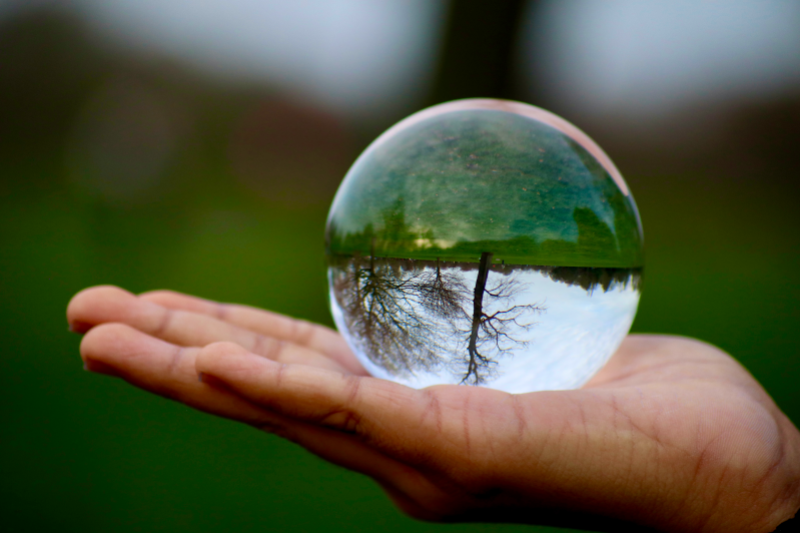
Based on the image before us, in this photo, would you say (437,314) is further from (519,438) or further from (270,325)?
(270,325)

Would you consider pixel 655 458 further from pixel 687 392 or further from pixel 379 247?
pixel 379 247

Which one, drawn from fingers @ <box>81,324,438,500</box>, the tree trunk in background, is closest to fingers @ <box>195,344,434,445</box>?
fingers @ <box>81,324,438,500</box>

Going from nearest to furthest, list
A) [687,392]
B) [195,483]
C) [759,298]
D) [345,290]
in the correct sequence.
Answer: [687,392], [345,290], [195,483], [759,298]

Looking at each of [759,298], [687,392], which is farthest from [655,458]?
[759,298]

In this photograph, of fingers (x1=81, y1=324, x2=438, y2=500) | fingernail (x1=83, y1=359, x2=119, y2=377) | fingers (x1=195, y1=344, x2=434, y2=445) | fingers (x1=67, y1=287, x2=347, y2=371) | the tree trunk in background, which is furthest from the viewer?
the tree trunk in background

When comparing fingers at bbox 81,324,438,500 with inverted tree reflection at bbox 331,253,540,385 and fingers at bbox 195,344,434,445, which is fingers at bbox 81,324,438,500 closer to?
fingers at bbox 195,344,434,445

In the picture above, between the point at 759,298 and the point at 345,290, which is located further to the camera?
the point at 759,298

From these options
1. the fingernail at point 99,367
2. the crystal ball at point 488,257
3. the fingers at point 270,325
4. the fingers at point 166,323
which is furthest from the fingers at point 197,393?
the fingers at point 270,325
